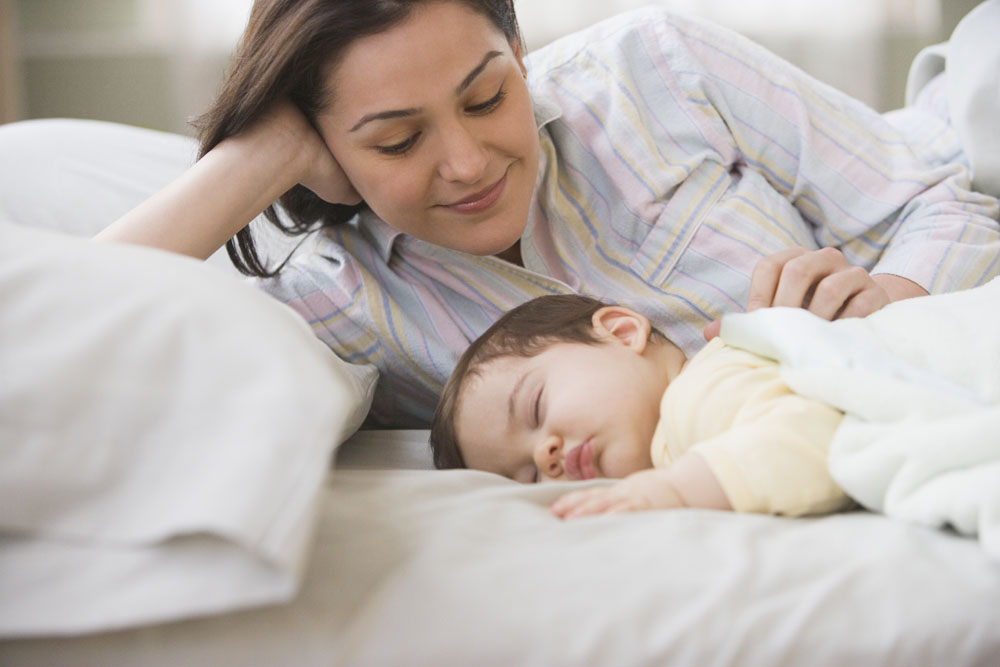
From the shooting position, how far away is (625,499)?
0.81 meters

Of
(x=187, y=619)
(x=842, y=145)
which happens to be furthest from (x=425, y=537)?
(x=842, y=145)

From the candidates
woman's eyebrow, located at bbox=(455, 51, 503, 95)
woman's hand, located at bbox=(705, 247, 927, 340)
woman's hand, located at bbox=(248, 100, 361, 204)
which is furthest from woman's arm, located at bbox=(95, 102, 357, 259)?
woman's hand, located at bbox=(705, 247, 927, 340)

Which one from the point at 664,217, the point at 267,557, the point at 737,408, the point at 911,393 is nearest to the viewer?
the point at 267,557

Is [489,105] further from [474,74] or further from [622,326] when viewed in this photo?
[622,326]

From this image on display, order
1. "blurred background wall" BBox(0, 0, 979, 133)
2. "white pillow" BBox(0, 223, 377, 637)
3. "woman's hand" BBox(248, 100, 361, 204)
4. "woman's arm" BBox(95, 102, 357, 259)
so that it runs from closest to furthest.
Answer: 1. "white pillow" BBox(0, 223, 377, 637)
2. "woman's arm" BBox(95, 102, 357, 259)
3. "woman's hand" BBox(248, 100, 361, 204)
4. "blurred background wall" BBox(0, 0, 979, 133)

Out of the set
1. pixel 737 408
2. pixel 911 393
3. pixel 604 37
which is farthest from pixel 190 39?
pixel 911 393

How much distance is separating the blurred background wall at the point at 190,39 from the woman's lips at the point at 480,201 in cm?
235

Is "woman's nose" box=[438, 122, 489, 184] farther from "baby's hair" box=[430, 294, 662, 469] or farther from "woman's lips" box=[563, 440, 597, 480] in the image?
"woman's lips" box=[563, 440, 597, 480]

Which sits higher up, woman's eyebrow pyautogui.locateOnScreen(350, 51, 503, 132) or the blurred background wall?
woman's eyebrow pyautogui.locateOnScreen(350, 51, 503, 132)

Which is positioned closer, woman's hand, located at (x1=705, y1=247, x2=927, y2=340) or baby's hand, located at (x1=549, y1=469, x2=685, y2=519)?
baby's hand, located at (x1=549, y1=469, x2=685, y2=519)

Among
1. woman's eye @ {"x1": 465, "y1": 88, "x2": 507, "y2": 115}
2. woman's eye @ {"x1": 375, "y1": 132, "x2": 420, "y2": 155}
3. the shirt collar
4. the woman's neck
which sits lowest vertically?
the woman's neck

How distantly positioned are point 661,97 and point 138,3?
254 centimetres

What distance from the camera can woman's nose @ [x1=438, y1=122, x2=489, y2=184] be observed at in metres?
1.16

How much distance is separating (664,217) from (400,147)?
41cm
